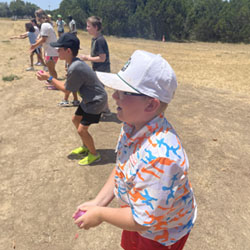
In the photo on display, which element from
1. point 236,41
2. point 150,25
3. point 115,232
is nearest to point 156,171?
point 115,232

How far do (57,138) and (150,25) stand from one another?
149 ft

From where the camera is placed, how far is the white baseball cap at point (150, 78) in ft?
4.04

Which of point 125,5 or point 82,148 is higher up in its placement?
point 125,5

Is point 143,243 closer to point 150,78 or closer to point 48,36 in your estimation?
point 150,78

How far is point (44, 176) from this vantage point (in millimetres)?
3746

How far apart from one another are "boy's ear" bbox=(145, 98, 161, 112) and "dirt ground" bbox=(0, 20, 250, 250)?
2.02 meters

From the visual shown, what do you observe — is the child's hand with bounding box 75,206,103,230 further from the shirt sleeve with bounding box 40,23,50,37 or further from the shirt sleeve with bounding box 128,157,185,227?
the shirt sleeve with bounding box 40,23,50,37

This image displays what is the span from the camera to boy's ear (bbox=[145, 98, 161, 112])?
1.27m

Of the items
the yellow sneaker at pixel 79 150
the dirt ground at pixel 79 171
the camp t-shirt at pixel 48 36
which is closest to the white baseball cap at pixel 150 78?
the dirt ground at pixel 79 171

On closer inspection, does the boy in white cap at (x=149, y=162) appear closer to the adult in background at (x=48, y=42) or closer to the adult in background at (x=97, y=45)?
the adult in background at (x=97, y=45)

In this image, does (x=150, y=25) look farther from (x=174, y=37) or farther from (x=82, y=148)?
(x=82, y=148)

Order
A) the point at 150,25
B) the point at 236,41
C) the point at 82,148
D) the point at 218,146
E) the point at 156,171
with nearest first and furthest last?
the point at 156,171
the point at 82,148
the point at 218,146
the point at 236,41
the point at 150,25

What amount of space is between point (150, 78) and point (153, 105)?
15 cm

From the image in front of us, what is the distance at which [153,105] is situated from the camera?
1287 millimetres
